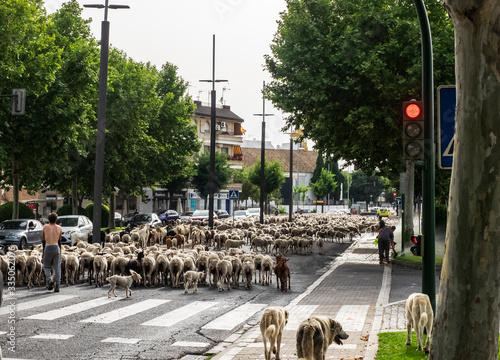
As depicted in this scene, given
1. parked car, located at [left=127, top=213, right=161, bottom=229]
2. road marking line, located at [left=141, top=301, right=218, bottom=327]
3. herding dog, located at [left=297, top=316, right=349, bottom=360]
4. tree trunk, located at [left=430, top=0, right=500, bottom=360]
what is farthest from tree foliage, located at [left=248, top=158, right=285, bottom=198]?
tree trunk, located at [left=430, top=0, right=500, bottom=360]

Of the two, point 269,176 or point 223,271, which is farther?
point 269,176

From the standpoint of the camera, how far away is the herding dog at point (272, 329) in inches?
Result: 350

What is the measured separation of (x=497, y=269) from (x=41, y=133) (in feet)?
92.5

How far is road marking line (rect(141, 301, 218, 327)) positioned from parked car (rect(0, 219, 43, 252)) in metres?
16.7

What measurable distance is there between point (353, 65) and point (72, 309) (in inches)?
640

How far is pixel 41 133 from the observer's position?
104 ft

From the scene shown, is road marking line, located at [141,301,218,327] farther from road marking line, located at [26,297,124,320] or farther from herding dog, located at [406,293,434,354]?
herding dog, located at [406,293,434,354]

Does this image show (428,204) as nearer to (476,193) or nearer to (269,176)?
(476,193)

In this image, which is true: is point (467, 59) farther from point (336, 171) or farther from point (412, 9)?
point (336, 171)

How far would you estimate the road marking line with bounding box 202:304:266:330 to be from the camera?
12.0 m

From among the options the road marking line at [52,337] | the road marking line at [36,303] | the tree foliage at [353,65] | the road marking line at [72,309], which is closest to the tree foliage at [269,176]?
the tree foliage at [353,65]

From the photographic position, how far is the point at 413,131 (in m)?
10.1

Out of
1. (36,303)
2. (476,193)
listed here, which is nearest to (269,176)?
(36,303)

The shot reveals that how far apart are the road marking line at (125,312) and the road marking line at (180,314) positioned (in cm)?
63
